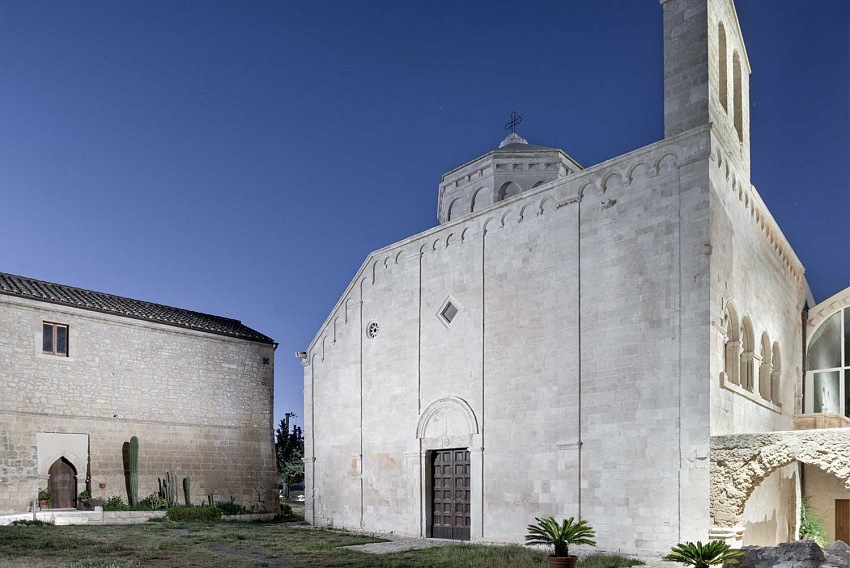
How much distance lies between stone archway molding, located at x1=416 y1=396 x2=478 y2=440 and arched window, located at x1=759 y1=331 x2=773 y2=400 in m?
6.82

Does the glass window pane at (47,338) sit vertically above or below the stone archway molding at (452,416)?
above

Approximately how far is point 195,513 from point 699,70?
63.6 ft

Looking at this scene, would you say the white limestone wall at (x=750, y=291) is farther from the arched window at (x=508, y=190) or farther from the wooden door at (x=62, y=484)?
the wooden door at (x=62, y=484)

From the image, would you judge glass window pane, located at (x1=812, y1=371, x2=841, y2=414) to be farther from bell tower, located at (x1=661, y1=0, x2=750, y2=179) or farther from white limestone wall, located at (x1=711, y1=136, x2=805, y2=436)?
bell tower, located at (x1=661, y1=0, x2=750, y2=179)

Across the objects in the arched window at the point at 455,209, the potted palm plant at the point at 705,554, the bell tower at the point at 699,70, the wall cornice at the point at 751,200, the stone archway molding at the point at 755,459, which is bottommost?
the potted palm plant at the point at 705,554

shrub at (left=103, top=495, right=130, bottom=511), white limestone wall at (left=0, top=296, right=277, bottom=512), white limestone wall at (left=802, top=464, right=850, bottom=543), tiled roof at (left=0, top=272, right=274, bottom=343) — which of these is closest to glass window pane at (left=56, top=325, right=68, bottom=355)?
white limestone wall at (left=0, top=296, right=277, bottom=512)

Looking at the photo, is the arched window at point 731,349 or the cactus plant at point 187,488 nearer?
the arched window at point 731,349

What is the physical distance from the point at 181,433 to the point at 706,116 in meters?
19.7

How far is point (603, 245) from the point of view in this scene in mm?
16047

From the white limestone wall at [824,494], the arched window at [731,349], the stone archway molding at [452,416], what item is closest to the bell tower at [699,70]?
the arched window at [731,349]

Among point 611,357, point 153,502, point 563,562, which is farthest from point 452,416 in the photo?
point 153,502

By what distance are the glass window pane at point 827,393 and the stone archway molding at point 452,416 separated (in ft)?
31.2

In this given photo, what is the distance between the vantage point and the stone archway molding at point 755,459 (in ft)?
39.9

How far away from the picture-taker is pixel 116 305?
25109 millimetres
